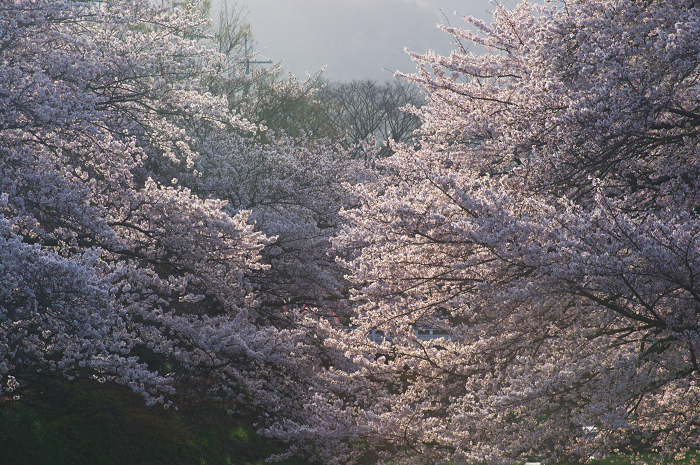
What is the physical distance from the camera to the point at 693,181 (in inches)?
254

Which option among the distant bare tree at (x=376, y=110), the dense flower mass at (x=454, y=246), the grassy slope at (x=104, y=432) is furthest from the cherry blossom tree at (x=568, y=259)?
the distant bare tree at (x=376, y=110)

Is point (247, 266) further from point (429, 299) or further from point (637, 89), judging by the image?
point (637, 89)

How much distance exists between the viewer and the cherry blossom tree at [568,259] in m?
5.18

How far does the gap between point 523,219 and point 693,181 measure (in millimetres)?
2359

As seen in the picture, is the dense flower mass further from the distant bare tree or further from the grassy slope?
the distant bare tree

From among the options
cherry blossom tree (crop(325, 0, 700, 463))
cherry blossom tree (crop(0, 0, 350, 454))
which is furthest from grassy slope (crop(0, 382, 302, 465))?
cherry blossom tree (crop(325, 0, 700, 463))

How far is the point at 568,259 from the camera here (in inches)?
205

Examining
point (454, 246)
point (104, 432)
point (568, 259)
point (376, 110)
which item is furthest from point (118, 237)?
point (376, 110)

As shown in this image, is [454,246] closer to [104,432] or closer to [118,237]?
[118,237]

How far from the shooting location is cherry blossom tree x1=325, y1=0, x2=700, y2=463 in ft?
17.0

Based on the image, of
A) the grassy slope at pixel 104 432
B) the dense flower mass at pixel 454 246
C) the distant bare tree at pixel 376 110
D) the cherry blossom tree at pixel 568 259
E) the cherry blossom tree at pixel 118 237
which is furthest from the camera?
the distant bare tree at pixel 376 110

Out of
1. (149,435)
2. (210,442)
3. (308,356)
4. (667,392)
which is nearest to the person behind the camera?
(667,392)

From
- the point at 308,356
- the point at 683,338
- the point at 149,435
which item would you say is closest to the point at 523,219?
the point at 683,338

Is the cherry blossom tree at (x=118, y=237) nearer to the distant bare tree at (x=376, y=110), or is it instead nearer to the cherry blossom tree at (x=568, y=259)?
the cherry blossom tree at (x=568, y=259)
